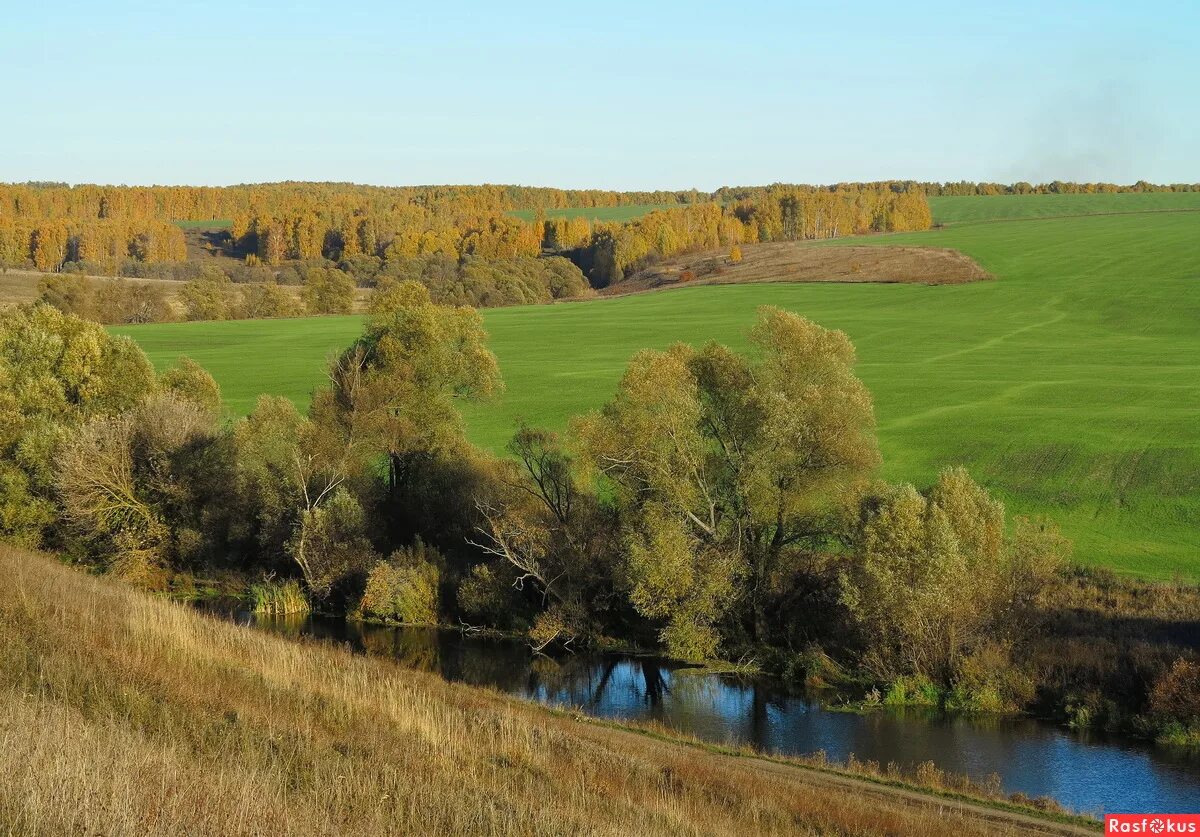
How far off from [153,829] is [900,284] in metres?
109

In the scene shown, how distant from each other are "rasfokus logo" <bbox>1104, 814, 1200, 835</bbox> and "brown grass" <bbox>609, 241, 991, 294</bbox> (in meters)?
92.9

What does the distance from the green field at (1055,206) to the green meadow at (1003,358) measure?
745 inches

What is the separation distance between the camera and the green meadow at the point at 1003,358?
145 feet

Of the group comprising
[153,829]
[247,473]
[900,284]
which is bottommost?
[247,473]

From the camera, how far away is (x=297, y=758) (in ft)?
46.1

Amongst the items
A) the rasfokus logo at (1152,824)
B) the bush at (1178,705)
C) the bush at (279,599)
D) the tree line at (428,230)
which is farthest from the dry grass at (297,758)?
the tree line at (428,230)

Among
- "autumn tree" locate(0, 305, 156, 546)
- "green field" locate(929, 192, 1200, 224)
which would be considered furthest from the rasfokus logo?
"green field" locate(929, 192, 1200, 224)

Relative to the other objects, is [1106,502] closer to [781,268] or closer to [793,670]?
[793,670]

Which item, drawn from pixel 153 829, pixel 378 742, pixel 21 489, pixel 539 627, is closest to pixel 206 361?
pixel 21 489

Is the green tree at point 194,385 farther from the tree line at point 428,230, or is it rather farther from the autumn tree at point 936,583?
the tree line at point 428,230

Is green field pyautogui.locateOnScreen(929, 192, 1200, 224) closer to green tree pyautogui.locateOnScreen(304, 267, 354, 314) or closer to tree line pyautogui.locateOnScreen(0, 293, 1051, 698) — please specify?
green tree pyautogui.locateOnScreen(304, 267, 354, 314)

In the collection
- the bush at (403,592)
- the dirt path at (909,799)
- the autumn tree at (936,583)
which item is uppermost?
the autumn tree at (936,583)

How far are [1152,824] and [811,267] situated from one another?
355 feet

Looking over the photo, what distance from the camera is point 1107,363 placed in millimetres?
71438
